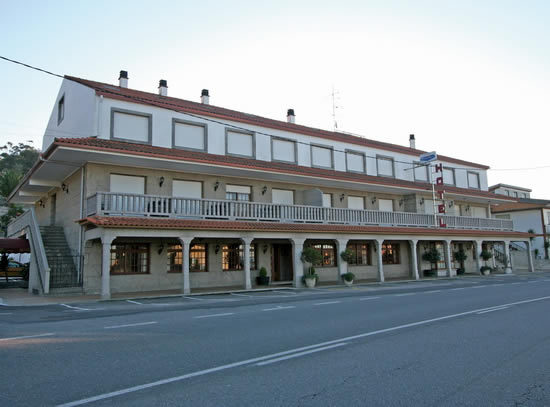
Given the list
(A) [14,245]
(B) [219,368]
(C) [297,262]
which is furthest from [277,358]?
(A) [14,245]

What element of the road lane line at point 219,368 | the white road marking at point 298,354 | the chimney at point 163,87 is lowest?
the white road marking at point 298,354

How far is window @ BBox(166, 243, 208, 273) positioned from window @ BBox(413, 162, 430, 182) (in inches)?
712

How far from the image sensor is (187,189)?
68.6ft

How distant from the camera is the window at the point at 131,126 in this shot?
19.7m

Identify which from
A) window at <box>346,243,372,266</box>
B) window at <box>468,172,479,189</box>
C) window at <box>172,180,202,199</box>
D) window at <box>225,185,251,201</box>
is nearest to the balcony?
window at <box>172,180,202,199</box>

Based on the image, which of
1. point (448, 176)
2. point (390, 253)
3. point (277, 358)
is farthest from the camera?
point (448, 176)

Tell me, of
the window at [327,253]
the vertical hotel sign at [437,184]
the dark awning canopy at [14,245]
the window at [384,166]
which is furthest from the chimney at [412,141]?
the dark awning canopy at [14,245]

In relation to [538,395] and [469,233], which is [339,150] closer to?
[469,233]

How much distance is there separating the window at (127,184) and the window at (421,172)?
20.3 meters

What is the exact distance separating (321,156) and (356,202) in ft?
12.3

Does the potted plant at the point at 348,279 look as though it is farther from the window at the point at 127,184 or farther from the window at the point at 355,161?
the window at the point at 127,184

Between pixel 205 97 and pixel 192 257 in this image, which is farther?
pixel 205 97

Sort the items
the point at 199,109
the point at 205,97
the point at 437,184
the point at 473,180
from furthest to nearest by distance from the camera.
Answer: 1. the point at 473,180
2. the point at 437,184
3. the point at 205,97
4. the point at 199,109

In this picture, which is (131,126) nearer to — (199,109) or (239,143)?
(199,109)
